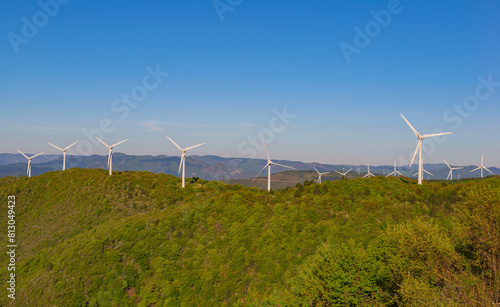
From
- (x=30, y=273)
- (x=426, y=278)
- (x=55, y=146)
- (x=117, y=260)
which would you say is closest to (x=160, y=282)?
(x=117, y=260)

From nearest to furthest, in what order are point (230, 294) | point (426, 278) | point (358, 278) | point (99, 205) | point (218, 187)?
point (426, 278) → point (358, 278) → point (230, 294) → point (99, 205) → point (218, 187)

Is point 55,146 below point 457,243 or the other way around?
the other way around

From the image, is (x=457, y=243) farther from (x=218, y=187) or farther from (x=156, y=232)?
(x=218, y=187)

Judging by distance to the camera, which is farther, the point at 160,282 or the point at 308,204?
the point at 308,204

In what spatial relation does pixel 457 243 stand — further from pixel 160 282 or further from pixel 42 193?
pixel 42 193

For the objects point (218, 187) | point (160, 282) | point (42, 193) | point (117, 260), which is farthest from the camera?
point (42, 193)

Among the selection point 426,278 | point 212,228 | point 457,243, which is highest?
point 457,243

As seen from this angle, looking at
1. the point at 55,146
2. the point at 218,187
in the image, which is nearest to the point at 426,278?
the point at 218,187
